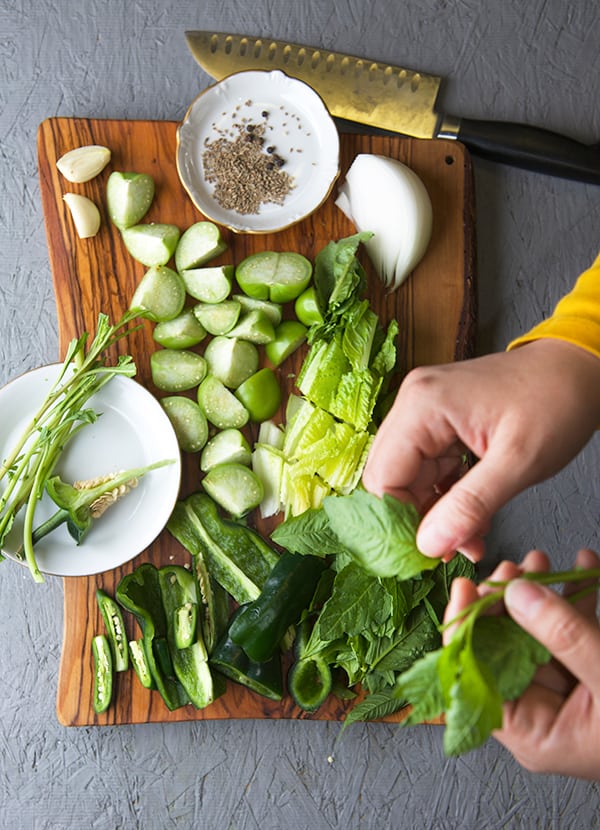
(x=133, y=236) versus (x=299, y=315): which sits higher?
(x=133, y=236)

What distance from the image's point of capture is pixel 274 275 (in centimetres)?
159

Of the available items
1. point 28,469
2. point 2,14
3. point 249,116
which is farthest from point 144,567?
point 2,14

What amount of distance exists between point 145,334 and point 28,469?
0.36m

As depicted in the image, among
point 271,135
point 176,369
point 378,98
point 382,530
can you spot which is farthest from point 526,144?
point 382,530

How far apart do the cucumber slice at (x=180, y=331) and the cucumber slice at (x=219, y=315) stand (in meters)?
0.02

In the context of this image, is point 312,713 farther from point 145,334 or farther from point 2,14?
point 2,14

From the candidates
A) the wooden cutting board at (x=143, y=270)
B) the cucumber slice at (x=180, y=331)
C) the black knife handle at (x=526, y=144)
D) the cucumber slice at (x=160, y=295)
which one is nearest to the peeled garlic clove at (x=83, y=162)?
the wooden cutting board at (x=143, y=270)

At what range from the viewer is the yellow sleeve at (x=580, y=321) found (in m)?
1.20

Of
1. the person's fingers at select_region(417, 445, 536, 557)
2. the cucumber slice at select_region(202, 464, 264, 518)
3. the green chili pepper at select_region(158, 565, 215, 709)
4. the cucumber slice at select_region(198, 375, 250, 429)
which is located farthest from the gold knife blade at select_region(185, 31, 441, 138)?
the green chili pepper at select_region(158, 565, 215, 709)

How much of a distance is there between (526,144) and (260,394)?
79 cm

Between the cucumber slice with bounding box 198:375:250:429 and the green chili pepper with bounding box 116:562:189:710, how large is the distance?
1.12 feet

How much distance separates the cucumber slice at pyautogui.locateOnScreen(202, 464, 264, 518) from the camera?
1.57m

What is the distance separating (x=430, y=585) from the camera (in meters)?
1.50

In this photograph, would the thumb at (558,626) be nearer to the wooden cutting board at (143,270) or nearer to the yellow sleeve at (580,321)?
the yellow sleeve at (580,321)
